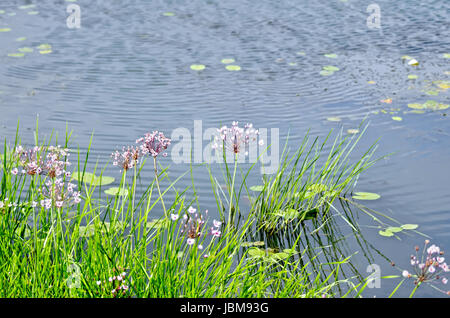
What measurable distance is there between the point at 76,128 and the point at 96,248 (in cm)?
231

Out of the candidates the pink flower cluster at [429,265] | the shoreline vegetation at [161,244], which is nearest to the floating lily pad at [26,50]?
the shoreline vegetation at [161,244]

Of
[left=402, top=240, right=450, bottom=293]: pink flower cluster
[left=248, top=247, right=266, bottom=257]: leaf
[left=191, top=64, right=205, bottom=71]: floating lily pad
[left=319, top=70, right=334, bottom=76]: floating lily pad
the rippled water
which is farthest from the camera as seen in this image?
[left=191, top=64, right=205, bottom=71]: floating lily pad

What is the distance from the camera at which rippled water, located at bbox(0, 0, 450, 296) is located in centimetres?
383

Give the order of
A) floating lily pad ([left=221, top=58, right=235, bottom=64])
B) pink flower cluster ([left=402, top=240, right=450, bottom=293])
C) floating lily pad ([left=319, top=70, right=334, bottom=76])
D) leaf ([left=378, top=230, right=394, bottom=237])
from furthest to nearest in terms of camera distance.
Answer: floating lily pad ([left=221, top=58, right=235, bottom=64]), floating lily pad ([left=319, top=70, right=334, bottom=76]), leaf ([left=378, top=230, right=394, bottom=237]), pink flower cluster ([left=402, top=240, right=450, bottom=293])

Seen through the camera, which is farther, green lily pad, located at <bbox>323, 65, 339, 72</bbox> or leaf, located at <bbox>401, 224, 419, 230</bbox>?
green lily pad, located at <bbox>323, 65, 339, 72</bbox>

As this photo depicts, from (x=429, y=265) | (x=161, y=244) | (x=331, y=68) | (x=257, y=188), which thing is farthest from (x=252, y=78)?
(x=429, y=265)

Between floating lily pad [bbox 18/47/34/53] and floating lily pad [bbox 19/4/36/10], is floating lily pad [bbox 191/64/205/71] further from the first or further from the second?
floating lily pad [bbox 19/4/36/10]

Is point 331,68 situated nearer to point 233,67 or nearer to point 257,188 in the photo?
point 233,67

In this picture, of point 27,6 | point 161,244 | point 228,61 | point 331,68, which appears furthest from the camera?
point 27,6

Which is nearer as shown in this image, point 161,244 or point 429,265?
point 429,265

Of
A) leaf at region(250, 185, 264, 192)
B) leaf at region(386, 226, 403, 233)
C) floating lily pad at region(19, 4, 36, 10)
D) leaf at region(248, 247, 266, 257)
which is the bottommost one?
leaf at region(248, 247, 266, 257)

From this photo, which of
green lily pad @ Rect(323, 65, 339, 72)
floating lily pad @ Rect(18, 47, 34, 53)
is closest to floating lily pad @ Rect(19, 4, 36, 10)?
floating lily pad @ Rect(18, 47, 34, 53)

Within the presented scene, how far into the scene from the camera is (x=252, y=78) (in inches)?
218

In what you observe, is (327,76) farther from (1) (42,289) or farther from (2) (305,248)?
(1) (42,289)
